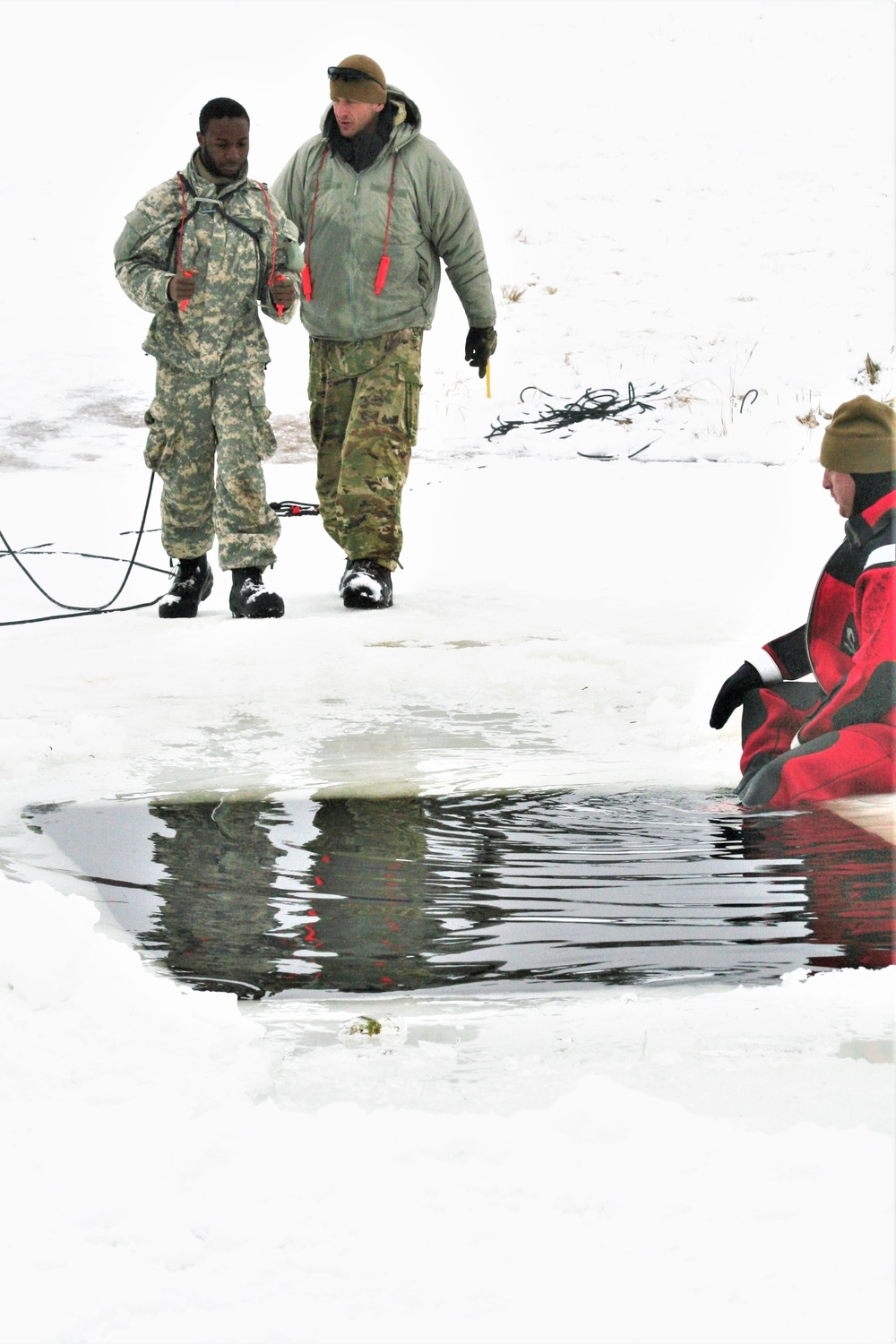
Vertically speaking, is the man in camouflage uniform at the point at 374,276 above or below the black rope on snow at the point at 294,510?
above

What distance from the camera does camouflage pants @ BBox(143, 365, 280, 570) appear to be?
5.45 metres

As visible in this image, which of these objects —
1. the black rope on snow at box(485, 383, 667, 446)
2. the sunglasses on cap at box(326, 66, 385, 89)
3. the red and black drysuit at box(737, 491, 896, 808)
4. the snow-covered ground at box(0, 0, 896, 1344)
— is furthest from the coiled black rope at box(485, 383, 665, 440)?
the red and black drysuit at box(737, 491, 896, 808)

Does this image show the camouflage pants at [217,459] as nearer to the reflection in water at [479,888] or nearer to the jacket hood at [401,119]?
the jacket hood at [401,119]

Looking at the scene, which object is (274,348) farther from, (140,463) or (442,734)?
(442,734)

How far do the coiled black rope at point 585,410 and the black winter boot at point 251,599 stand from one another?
4.90m

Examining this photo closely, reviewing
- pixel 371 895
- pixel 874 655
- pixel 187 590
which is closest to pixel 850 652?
pixel 874 655

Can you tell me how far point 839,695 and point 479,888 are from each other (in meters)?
0.99

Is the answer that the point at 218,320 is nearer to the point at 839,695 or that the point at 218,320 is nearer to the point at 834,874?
the point at 839,695

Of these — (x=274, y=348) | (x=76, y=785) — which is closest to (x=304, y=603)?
Answer: (x=76, y=785)

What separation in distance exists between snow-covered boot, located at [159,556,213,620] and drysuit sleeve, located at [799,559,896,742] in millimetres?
3070

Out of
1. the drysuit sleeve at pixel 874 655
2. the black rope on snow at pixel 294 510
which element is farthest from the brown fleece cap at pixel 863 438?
the black rope on snow at pixel 294 510

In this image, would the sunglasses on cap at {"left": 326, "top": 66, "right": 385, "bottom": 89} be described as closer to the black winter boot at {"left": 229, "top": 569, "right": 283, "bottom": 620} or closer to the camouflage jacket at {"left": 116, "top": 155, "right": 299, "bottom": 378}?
the camouflage jacket at {"left": 116, "top": 155, "right": 299, "bottom": 378}

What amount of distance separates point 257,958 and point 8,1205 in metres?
0.88

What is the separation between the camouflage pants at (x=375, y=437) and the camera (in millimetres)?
5680
